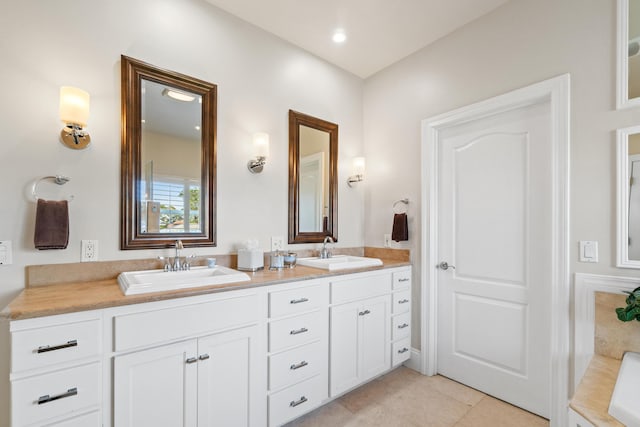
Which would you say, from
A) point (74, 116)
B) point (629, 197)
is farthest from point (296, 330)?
point (629, 197)

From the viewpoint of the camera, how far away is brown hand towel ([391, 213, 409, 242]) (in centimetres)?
269

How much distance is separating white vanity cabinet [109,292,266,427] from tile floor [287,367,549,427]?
601 mm

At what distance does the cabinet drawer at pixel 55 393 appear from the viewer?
110cm

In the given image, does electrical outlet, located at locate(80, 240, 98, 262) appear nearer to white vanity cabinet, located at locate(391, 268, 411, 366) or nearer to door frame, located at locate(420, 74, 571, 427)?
white vanity cabinet, located at locate(391, 268, 411, 366)

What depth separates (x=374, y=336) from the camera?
7.59ft

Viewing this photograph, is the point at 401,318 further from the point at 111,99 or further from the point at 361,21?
the point at 111,99

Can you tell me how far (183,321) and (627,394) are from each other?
191cm

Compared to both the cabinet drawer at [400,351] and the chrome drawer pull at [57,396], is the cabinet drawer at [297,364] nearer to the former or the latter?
the cabinet drawer at [400,351]

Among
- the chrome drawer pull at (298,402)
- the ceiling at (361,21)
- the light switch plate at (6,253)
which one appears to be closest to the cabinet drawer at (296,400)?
the chrome drawer pull at (298,402)

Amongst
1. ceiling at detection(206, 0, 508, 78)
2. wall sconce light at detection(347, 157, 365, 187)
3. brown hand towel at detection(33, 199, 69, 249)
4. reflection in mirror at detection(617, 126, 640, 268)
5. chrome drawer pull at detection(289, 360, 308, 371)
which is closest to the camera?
brown hand towel at detection(33, 199, 69, 249)

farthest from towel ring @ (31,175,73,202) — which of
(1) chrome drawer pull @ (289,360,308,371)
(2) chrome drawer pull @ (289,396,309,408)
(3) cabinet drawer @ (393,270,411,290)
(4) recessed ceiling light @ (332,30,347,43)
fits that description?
(3) cabinet drawer @ (393,270,411,290)

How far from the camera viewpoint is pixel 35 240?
1504mm

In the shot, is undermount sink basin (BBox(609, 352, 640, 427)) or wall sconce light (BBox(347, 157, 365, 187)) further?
wall sconce light (BBox(347, 157, 365, 187))

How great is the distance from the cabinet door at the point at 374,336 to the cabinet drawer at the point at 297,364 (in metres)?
0.37
